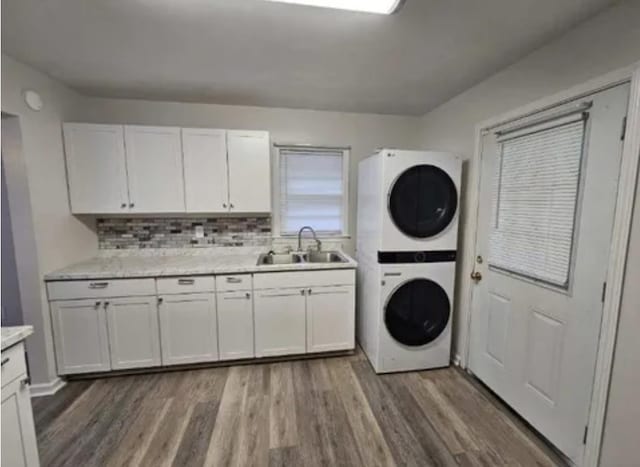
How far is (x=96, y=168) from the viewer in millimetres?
2459

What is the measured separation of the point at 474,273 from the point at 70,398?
128 inches

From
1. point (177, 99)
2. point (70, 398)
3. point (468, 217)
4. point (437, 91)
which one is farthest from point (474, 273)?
point (70, 398)

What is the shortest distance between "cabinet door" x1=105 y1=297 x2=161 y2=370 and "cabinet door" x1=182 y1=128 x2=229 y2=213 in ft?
2.99

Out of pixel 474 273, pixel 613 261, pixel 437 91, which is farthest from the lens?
pixel 437 91

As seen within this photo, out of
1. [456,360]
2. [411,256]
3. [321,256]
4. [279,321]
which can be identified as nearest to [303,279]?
[279,321]

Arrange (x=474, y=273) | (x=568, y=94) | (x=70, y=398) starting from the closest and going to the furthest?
(x=568, y=94)
(x=70, y=398)
(x=474, y=273)

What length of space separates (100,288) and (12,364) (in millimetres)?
1189

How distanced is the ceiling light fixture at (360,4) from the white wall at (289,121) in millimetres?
1679

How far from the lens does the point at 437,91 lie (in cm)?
247

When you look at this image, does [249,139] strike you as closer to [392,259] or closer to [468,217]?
[392,259]

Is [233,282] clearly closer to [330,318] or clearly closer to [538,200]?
[330,318]

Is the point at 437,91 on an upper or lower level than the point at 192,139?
upper

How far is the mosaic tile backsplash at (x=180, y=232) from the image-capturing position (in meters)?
2.80

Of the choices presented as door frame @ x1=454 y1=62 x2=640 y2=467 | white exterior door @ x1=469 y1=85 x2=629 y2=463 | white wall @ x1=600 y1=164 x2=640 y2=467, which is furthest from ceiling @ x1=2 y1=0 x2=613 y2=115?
white wall @ x1=600 y1=164 x2=640 y2=467
